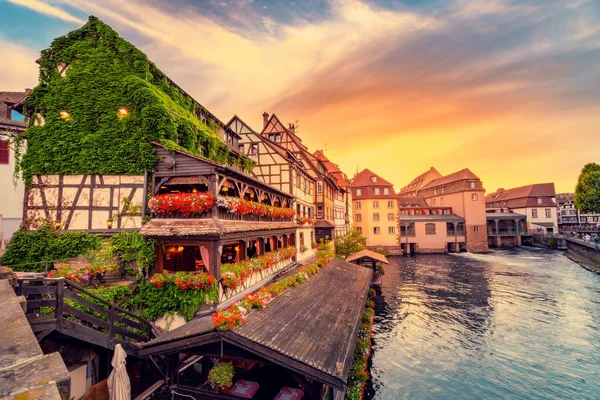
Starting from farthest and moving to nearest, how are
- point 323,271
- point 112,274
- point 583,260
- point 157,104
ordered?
point 583,260 → point 323,271 → point 157,104 → point 112,274

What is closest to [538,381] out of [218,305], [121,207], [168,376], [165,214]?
[218,305]

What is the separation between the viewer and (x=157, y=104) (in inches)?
527

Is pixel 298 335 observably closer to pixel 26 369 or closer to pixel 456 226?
pixel 26 369

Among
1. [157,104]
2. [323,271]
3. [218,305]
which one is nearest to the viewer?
[218,305]

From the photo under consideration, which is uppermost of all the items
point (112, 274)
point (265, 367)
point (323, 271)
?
point (112, 274)

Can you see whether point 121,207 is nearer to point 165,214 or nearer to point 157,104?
point 165,214

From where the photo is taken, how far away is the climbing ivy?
13.2 m

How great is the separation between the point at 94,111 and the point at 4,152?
1314cm

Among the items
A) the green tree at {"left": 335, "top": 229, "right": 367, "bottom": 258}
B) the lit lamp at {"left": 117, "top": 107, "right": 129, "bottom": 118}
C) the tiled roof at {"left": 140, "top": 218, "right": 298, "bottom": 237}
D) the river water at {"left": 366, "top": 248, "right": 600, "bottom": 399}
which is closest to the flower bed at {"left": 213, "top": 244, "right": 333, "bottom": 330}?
the tiled roof at {"left": 140, "top": 218, "right": 298, "bottom": 237}

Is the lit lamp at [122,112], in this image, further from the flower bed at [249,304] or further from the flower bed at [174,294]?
the flower bed at [249,304]

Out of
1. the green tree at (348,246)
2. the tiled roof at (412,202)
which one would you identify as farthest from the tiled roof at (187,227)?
the tiled roof at (412,202)

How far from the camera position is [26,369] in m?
2.49

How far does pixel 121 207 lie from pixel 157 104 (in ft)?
16.8

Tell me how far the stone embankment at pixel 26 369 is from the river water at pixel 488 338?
1251 centimetres
